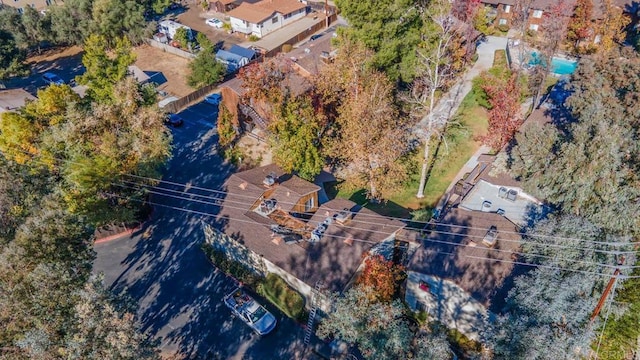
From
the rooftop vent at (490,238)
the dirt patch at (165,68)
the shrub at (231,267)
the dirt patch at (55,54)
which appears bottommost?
the dirt patch at (55,54)

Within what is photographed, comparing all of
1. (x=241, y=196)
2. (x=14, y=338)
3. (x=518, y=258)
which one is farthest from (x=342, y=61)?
(x=14, y=338)

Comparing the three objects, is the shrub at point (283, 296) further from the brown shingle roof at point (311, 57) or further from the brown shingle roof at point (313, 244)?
the brown shingle roof at point (311, 57)

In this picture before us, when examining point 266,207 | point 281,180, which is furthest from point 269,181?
point 266,207

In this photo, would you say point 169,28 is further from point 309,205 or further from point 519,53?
point 519,53

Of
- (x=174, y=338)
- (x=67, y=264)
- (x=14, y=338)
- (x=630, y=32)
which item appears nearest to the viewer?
(x=14, y=338)

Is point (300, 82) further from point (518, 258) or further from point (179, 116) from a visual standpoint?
point (518, 258)

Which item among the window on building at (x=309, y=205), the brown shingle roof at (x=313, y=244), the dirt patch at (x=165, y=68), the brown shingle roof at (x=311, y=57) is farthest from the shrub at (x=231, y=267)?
the dirt patch at (x=165, y=68)
